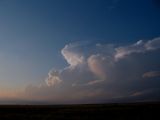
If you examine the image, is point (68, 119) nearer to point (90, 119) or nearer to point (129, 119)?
point (90, 119)

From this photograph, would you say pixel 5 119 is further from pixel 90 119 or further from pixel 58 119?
pixel 90 119

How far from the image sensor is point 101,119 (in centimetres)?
4144

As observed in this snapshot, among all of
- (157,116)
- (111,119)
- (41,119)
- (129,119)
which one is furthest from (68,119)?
(157,116)

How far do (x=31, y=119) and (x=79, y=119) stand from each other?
784cm

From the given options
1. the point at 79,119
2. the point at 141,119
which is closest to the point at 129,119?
the point at 141,119

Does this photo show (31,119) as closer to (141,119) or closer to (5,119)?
(5,119)

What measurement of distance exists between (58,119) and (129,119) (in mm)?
11497

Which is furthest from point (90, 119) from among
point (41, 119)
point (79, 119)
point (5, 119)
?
point (5, 119)

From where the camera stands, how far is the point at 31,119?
136 feet

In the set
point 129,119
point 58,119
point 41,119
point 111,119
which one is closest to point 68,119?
point 58,119

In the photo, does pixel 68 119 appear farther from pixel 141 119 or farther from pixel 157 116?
pixel 157 116

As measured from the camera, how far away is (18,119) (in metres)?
41.4

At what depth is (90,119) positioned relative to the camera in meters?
41.2

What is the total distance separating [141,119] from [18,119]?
19.8 m
